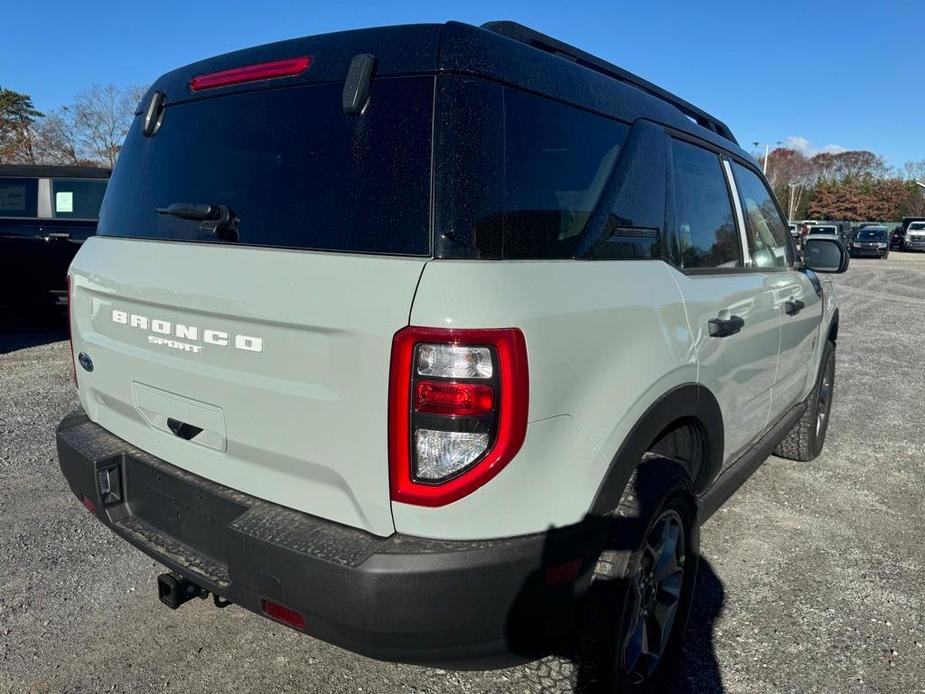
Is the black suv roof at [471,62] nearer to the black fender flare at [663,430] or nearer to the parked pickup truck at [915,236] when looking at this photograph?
the black fender flare at [663,430]

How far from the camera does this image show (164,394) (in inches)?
84.1

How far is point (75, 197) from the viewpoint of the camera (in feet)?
26.6

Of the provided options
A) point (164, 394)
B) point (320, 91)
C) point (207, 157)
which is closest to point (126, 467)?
point (164, 394)

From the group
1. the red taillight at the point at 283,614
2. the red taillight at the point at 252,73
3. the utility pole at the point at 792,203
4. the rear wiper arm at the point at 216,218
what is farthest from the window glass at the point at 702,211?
the utility pole at the point at 792,203

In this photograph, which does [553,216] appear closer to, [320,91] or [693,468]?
[320,91]

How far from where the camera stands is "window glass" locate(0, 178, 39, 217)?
26.3 feet

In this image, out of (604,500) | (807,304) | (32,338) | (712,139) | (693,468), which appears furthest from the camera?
(32,338)

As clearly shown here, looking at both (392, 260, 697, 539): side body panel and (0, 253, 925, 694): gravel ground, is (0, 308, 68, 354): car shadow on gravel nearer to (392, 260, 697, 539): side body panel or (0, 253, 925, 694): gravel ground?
(0, 253, 925, 694): gravel ground

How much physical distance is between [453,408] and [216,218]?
3.22ft

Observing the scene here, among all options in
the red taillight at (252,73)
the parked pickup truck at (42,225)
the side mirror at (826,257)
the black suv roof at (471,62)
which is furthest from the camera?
the parked pickup truck at (42,225)

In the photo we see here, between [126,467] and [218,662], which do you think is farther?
[218,662]

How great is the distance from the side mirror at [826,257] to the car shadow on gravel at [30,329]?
7461 mm

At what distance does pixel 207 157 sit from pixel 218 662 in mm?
1710

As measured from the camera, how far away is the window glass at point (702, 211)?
2.56 metres
